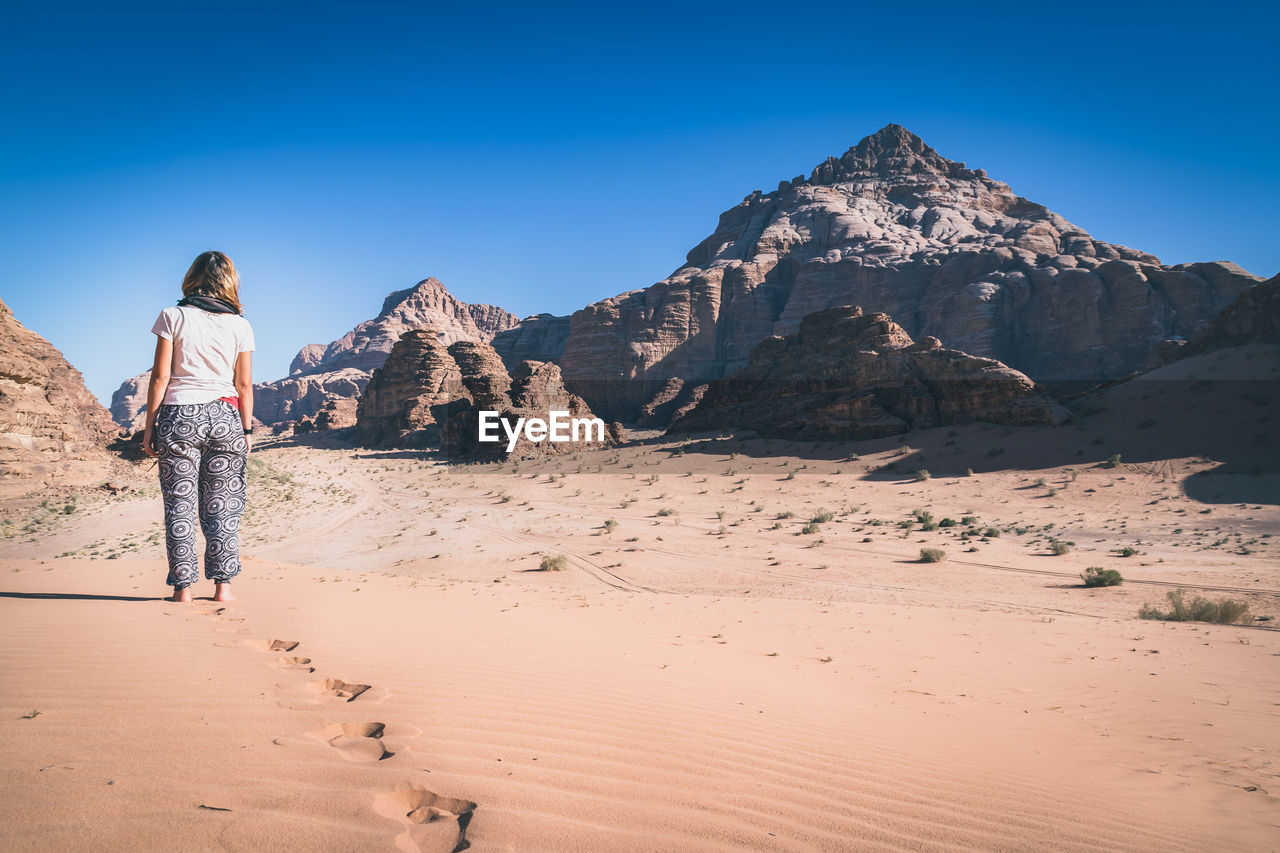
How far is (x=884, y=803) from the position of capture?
2449 millimetres

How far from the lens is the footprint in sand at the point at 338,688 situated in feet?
9.90

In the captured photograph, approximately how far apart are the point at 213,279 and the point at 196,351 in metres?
0.63

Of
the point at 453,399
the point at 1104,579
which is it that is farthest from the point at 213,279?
the point at 453,399

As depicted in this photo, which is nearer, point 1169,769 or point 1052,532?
point 1169,769

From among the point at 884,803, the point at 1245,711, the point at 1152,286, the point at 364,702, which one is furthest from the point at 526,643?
the point at 1152,286

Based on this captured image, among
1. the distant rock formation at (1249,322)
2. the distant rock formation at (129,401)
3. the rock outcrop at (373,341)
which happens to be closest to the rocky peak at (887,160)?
the rock outcrop at (373,341)

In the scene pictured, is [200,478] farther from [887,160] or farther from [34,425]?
[887,160]

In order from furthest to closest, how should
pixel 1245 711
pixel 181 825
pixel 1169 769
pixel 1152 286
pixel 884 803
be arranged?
pixel 1152 286 → pixel 1245 711 → pixel 1169 769 → pixel 884 803 → pixel 181 825

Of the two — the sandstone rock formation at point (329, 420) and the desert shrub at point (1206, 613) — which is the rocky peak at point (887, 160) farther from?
the desert shrub at point (1206, 613)

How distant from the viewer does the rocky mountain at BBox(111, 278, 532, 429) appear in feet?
374

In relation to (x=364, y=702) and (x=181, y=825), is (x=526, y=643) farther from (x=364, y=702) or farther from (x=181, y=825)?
(x=181, y=825)

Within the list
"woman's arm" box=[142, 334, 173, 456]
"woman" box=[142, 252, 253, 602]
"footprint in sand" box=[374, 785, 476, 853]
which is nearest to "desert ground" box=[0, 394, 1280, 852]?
"footprint in sand" box=[374, 785, 476, 853]

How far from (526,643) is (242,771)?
3.02m

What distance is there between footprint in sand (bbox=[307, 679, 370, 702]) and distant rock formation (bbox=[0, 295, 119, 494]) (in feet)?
52.7
